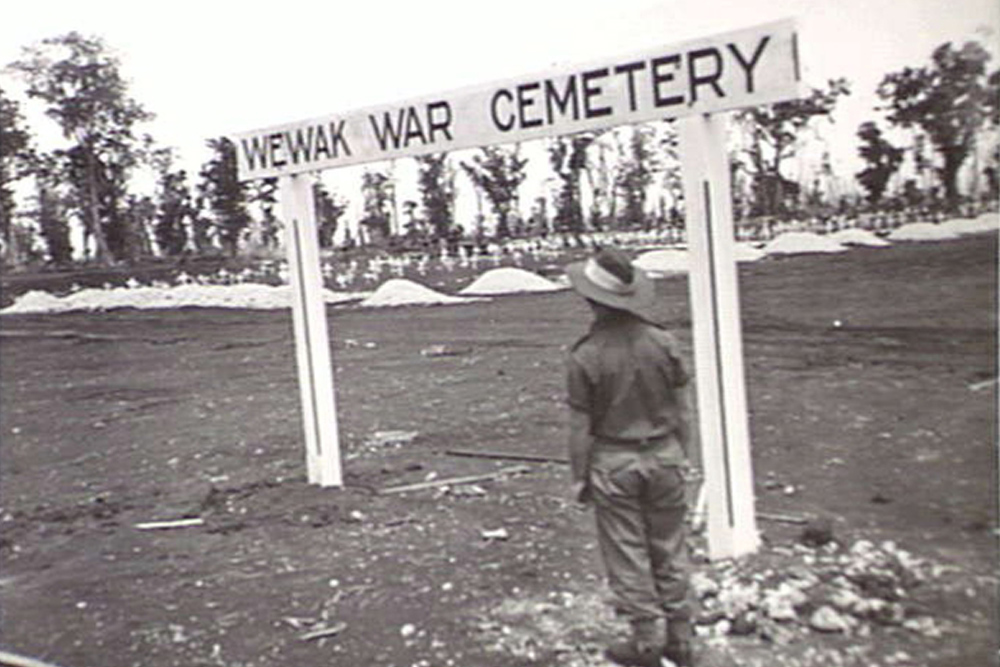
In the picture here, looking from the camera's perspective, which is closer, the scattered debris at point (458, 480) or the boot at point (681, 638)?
the boot at point (681, 638)

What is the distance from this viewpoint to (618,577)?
2635mm

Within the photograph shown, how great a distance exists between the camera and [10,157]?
4383mm

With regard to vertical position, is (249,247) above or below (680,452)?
above

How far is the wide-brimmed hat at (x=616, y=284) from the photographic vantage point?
2.56 meters

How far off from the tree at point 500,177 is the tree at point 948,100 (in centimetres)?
105

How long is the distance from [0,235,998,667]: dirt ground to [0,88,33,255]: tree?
1.29ft

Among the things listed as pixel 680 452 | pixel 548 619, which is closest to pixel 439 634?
pixel 548 619

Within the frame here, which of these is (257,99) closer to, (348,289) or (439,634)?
(348,289)

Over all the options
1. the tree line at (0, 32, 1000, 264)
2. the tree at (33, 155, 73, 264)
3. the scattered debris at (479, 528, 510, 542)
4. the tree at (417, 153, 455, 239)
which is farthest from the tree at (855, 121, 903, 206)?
the tree at (33, 155, 73, 264)

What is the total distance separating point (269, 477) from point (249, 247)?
2.58 ft

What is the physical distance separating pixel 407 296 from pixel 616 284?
40.8 inches

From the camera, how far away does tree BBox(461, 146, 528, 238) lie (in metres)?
3.01

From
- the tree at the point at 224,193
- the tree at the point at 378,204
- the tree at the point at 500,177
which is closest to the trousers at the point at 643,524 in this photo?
the tree at the point at 500,177

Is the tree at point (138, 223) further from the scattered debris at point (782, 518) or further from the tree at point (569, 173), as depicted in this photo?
the scattered debris at point (782, 518)
